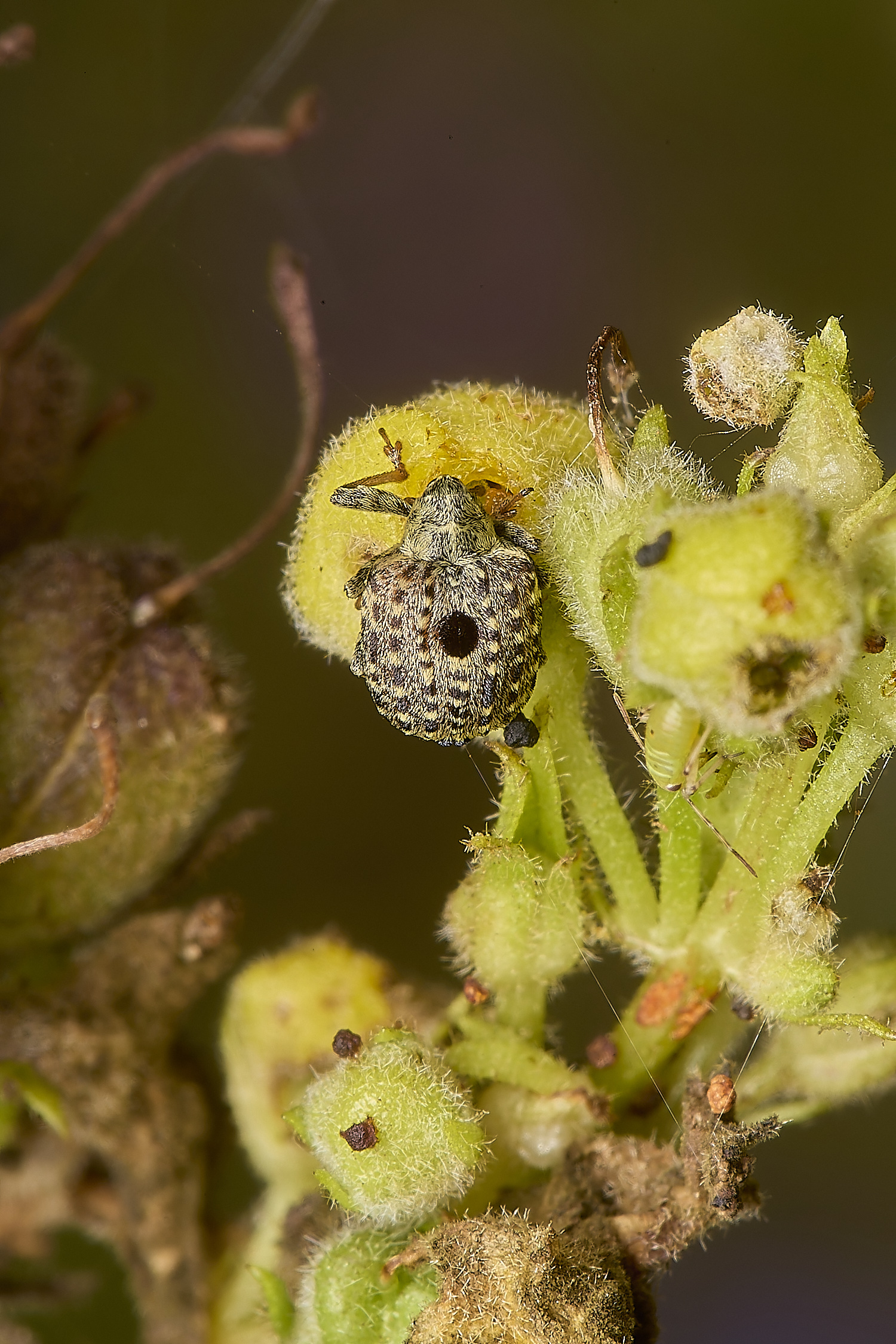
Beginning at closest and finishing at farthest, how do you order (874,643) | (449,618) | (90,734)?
1. (874,643)
2. (449,618)
3. (90,734)

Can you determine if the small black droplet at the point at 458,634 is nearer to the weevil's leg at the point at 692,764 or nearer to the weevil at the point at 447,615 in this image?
the weevil at the point at 447,615

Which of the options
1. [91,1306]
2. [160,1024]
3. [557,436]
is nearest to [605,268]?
[557,436]

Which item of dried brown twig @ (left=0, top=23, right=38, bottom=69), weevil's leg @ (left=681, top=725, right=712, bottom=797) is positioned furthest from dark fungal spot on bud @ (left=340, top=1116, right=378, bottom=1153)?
dried brown twig @ (left=0, top=23, right=38, bottom=69)

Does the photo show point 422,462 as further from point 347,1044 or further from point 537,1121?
point 537,1121

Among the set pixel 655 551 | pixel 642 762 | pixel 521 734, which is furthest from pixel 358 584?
pixel 655 551

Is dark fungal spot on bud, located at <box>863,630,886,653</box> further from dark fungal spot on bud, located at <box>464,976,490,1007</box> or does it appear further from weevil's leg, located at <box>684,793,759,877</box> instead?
dark fungal spot on bud, located at <box>464,976,490,1007</box>

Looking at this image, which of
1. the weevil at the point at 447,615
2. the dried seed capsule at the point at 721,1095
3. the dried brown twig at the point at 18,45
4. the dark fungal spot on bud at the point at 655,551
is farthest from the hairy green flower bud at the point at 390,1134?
the dried brown twig at the point at 18,45
